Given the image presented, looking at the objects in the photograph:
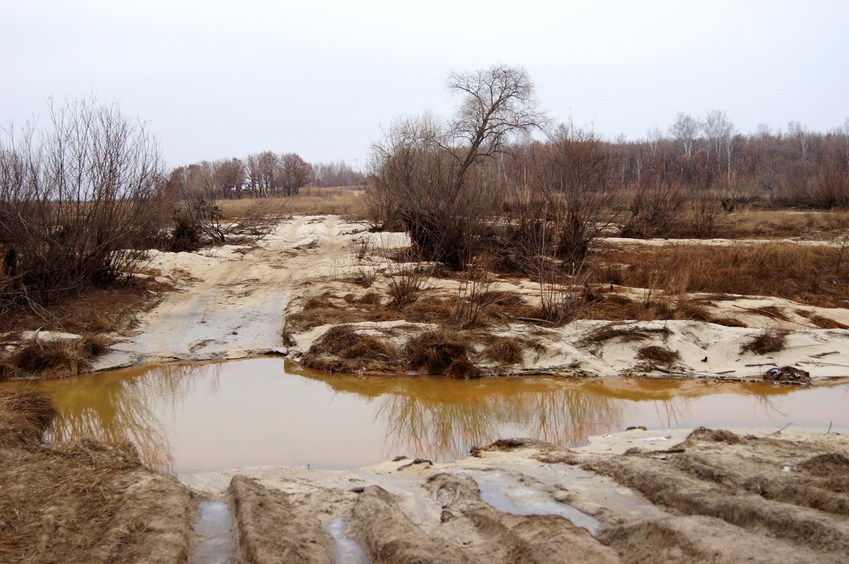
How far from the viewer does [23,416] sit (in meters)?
5.71

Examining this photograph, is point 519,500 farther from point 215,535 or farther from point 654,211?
point 654,211

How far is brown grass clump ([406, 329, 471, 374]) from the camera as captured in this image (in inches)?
318

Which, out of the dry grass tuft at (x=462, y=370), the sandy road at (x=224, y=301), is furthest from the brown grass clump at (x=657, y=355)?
the sandy road at (x=224, y=301)

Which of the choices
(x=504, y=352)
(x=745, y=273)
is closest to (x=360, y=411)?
(x=504, y=352)

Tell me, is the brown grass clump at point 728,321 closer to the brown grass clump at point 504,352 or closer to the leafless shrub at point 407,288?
the brown grass clump at point 504,352

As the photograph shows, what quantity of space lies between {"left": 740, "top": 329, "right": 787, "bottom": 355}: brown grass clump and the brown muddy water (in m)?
0.77

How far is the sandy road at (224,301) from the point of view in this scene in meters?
8.88

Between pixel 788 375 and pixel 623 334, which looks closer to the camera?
pixel 788 375

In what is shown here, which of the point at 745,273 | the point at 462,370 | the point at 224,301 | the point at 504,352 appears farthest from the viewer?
the point at 745,273

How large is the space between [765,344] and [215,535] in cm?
734

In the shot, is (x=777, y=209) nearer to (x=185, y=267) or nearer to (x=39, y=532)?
(x=185, y=267)

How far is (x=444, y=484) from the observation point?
4.18 meters

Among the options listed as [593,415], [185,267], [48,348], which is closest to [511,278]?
[593,415]

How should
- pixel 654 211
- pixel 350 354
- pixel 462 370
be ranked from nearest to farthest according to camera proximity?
pixel 462 370 < pixel 350 354 < pixel 654 211
